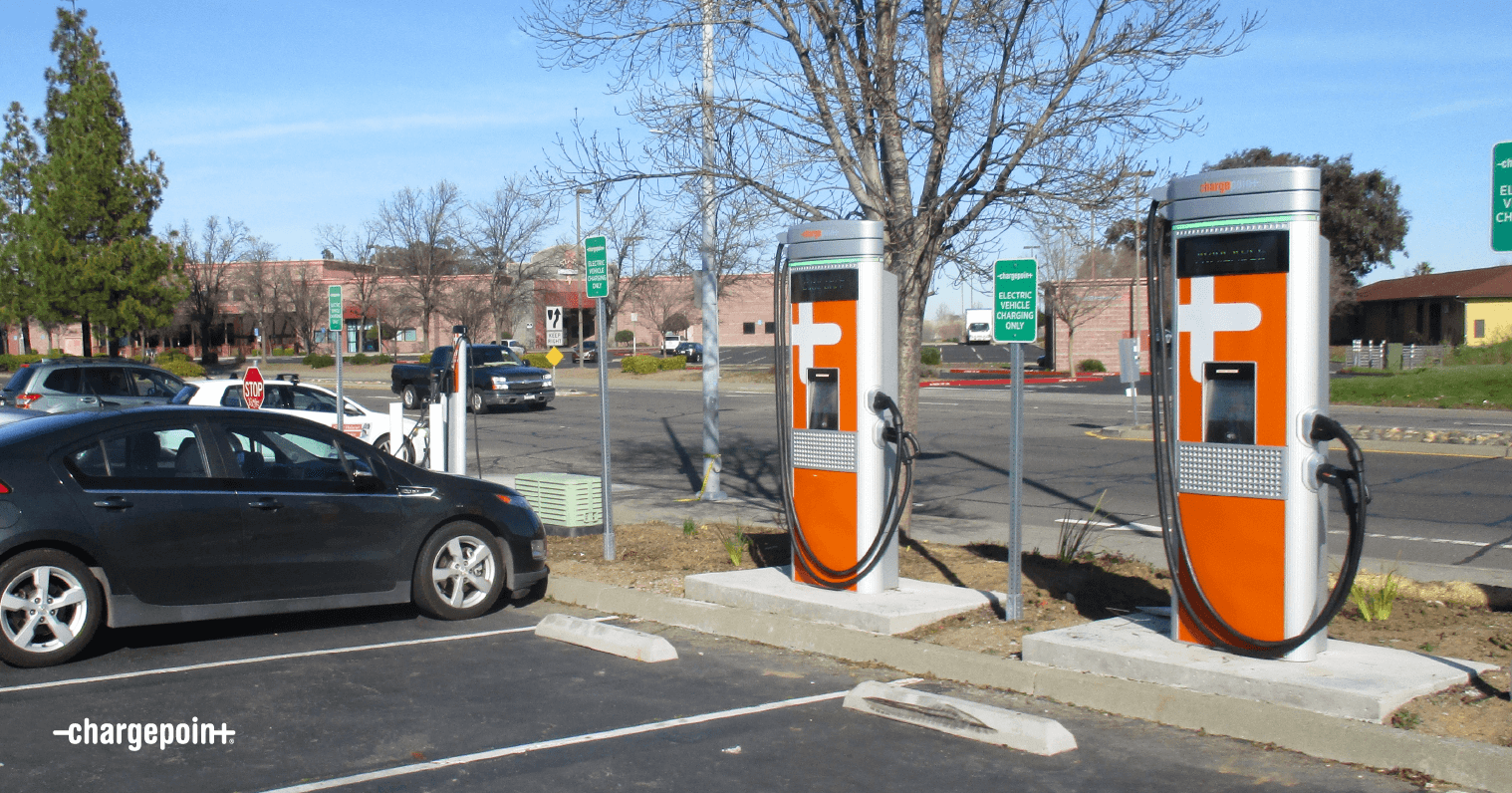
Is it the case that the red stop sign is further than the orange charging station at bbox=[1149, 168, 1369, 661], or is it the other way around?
the red stop sign

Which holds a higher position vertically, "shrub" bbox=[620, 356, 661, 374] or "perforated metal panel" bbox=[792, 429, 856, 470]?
"shrub" bbox=[620, 356, 661, 374]

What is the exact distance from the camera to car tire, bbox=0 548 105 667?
6.54 m

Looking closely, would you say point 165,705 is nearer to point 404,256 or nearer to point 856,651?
point 856,651

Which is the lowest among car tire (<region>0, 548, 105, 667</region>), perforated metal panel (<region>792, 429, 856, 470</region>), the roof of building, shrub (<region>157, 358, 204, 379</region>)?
car tire (<region>0, 548, 105, 667</region>)

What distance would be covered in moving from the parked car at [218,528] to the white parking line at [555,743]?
8.97ft

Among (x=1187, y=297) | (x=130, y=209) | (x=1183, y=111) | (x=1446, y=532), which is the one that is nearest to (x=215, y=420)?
(x=1187, y=297)

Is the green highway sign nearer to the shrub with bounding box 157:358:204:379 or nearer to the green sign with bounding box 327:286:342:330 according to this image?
the green sign with bounding box 327:286:342:330

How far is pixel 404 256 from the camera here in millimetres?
62469

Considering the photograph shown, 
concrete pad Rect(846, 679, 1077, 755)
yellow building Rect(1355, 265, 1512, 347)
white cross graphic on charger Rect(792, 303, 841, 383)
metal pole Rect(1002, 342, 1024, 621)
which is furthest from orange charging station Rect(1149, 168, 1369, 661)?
yellow building Rect(1355, 265, 1512, 347)

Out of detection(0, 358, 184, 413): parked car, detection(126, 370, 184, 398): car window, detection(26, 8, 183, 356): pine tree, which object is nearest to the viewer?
detection(0, 358, 184, 413): parked car

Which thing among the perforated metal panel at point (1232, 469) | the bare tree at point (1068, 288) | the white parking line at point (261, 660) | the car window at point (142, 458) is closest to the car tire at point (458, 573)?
the white parking line at point (261, 660)

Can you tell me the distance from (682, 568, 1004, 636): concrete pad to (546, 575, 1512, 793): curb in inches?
4.9

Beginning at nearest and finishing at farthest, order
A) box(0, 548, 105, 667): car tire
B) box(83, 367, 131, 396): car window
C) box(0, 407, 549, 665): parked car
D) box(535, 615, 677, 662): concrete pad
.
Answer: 1. box(0, 548, 105, 667): car tire
2. box(0, 407, 549, 665): parked car
3. box(535, 615, 677, 662): concrete pad
4. box(83, 367, 131, 396): car window

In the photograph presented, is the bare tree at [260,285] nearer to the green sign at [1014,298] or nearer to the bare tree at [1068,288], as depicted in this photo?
the bare tree at [1068,288]
